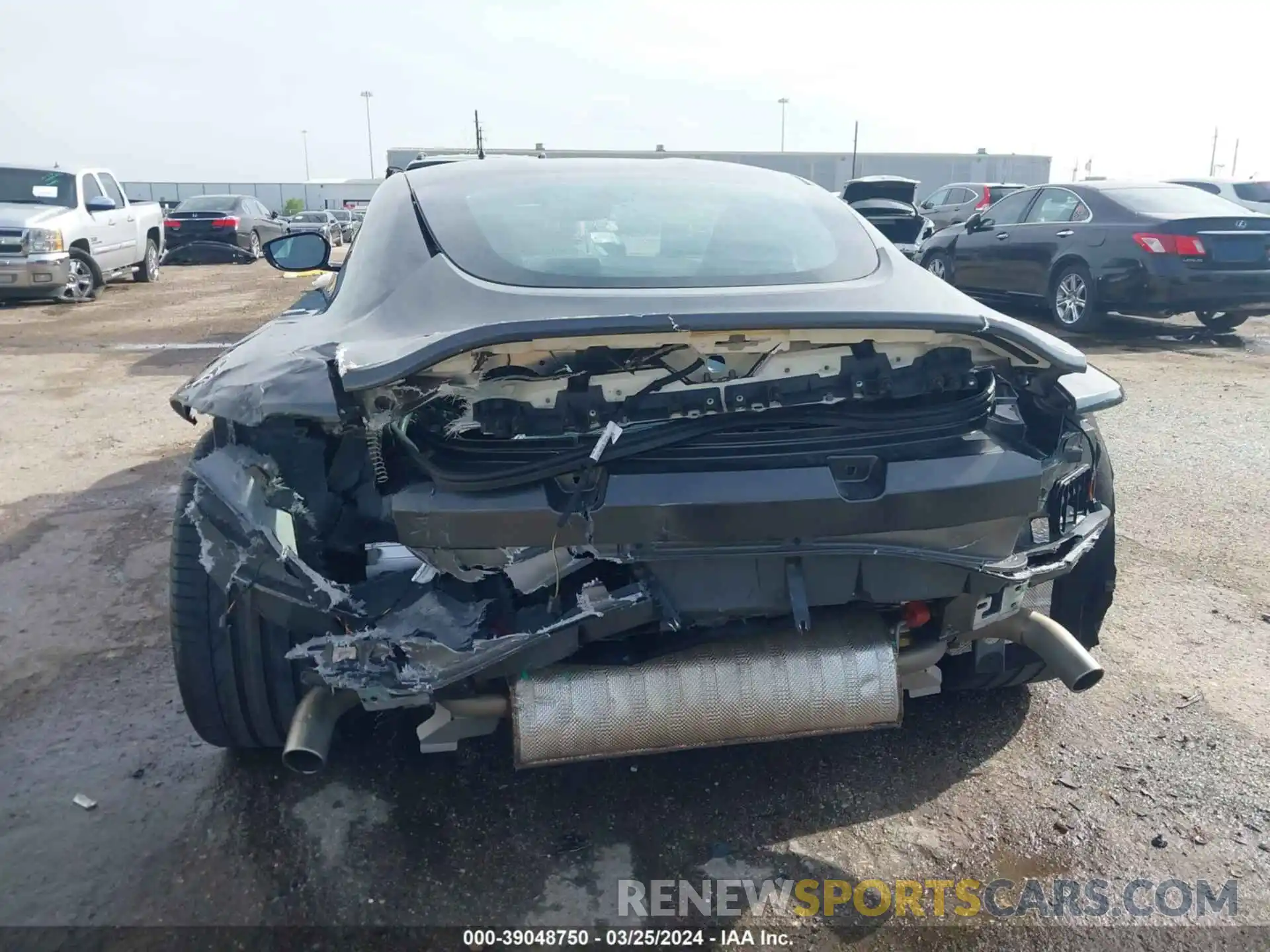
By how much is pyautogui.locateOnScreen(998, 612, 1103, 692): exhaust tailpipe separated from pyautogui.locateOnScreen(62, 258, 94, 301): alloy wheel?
12958mm

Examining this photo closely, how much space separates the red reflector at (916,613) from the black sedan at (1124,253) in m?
7.59

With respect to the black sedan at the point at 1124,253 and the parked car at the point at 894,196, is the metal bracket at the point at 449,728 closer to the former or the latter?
the black sedan at the point at 1124,253

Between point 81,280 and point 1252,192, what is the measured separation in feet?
64.5

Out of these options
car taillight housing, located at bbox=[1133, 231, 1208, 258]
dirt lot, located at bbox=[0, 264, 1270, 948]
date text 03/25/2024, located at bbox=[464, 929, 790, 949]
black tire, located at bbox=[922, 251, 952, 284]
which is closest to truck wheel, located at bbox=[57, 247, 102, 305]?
dirt lot, located at bbox=[0, 264, 1270, 948]

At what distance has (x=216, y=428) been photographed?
7.59ft

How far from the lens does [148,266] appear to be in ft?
50.1

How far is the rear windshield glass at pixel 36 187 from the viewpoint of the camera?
40.5 feet

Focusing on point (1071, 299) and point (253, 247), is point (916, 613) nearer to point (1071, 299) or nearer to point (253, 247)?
point (1071, 299)

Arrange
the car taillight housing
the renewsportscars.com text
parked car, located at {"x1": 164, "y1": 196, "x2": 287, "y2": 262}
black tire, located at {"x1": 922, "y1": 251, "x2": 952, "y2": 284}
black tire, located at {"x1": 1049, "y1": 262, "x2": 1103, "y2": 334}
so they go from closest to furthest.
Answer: the renewsportscars.com text < the car taillight housing < black tire, located at {"x1": 1049, "y1": 262, "x2": 1103, "y2": 334} < black tire, located at {"x1": 922, "y1": 251, "x2": 952, "y2": 284} < parked car, located at {"x1": 164, "y1": 196, "x2": 287, "y2": 262}

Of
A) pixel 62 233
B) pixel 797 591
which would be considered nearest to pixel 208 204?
pixel 62 233

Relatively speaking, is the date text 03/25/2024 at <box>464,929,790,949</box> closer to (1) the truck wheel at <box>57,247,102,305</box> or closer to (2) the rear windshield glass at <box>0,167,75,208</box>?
(1) the truck wheel at <box>57,247,102,305</box>

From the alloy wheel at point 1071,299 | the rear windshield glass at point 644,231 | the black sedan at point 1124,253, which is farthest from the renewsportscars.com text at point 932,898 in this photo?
the alloy wheel at point 1071,299

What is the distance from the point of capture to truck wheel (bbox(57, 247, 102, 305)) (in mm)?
12453

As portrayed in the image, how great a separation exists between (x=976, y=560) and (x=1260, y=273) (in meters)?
8.12
